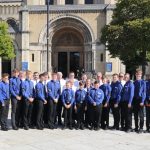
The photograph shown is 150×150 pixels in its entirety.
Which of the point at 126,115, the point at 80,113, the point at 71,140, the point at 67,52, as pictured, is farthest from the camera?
the point at 67,52

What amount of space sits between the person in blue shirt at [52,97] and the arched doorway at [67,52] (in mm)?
31861

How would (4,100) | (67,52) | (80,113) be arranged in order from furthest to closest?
(67,52)
(80,113)
(4,100)

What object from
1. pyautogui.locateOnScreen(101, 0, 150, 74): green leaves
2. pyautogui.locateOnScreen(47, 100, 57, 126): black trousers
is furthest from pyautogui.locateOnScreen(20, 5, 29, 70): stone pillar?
pyautogui.locateOnScreen(47, 100, 57, 126): black trousers

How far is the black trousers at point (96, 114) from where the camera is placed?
14742 millimetres

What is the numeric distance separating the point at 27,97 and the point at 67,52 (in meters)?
33.2

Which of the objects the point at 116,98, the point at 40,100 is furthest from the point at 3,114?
the point at 116,98

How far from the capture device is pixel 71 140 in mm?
12664

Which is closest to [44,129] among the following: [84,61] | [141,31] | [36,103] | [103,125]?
[36,103]

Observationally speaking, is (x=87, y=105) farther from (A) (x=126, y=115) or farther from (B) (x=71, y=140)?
(B) (x=71, y=140)

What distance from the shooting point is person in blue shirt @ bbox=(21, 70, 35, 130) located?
14484mm

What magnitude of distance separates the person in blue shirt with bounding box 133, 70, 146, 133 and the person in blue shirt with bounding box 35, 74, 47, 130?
10.1 feet

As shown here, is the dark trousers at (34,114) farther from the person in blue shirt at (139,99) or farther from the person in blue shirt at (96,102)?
the person in blue shirt at (139,99)

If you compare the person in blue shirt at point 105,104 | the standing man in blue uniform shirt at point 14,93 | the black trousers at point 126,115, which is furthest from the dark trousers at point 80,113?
the standing man in blue uniform shirt at point 14,93

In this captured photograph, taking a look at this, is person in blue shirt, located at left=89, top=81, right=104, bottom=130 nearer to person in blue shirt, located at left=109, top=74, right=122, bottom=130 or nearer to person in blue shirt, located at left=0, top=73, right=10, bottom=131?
person in blue shirt, located at left=109, top=74, right=122, bottom=130
